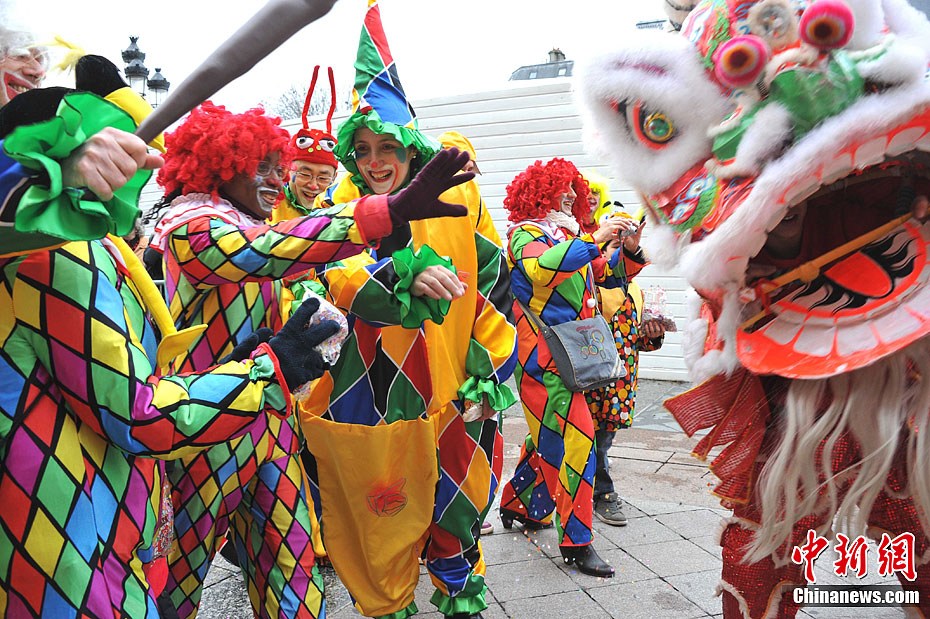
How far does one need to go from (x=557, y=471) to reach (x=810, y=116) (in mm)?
2552

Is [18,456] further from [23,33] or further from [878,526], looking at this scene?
[878,526]

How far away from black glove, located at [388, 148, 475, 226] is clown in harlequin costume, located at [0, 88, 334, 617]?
72 cm

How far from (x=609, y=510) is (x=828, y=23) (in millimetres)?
3212

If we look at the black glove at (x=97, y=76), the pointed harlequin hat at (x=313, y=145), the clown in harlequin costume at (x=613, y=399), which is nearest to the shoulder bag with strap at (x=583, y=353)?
the clown in harlequin costume at (x=613, y=399)

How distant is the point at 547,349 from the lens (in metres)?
4.03

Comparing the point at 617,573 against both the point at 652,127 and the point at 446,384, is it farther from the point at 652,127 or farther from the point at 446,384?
the point at 652,127

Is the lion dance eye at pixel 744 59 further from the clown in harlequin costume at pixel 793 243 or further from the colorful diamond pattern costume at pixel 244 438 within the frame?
the colorful diamond pattern costume at pixel 244 438

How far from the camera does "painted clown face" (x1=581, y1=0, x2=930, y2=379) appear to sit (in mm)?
1756

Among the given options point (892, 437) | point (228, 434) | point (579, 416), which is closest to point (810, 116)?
point (892, 437)

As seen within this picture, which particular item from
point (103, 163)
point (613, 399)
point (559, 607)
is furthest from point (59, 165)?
point (613, 399)

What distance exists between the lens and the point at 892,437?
1.87 meters

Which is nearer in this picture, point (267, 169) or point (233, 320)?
point (233, 320)

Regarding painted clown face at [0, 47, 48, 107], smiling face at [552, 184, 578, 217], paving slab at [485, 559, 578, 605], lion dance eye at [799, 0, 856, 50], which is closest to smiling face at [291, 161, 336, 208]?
smiling face at [552, 184, 578, 217]

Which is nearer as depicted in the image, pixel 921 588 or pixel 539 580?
pixel 921 588
